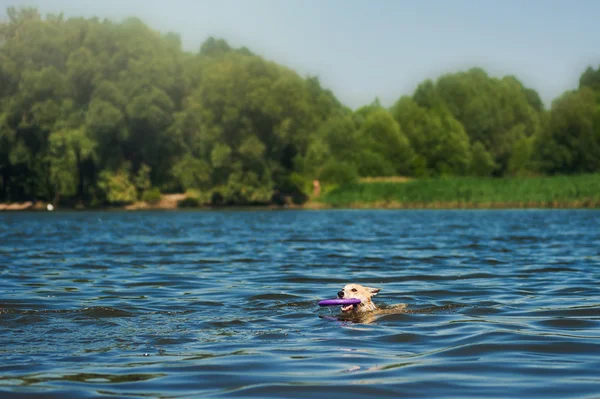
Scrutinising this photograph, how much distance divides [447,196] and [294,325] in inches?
2283

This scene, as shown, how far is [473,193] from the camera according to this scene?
225ft

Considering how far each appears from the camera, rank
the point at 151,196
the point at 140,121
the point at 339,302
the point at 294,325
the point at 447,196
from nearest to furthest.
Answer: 1. the point at 339,302
2. the point at 294,325
3. the point at 447,196
4. the point at 140,121
5. the point at 151,196

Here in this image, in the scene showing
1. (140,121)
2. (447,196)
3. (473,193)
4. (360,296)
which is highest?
(140,121)

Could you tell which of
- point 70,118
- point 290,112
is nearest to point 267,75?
point 290,112

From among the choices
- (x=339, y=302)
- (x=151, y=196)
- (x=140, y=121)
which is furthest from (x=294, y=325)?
(x=151, y=196)

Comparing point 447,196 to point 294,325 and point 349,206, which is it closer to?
point 349,206

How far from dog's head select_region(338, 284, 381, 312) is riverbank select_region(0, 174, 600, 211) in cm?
5228

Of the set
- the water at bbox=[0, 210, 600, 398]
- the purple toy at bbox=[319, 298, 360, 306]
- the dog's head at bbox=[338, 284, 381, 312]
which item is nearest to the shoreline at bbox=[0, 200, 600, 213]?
the water at bbox=[0, 210, 600, 398]

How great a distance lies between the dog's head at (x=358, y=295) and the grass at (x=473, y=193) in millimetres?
52296

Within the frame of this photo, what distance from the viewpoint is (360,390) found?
26.0 feet

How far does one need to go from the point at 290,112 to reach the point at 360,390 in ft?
209

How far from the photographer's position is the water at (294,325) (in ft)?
27.1

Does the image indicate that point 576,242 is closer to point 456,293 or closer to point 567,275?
point 567,275

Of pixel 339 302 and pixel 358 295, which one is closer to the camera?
pixel 339 302
